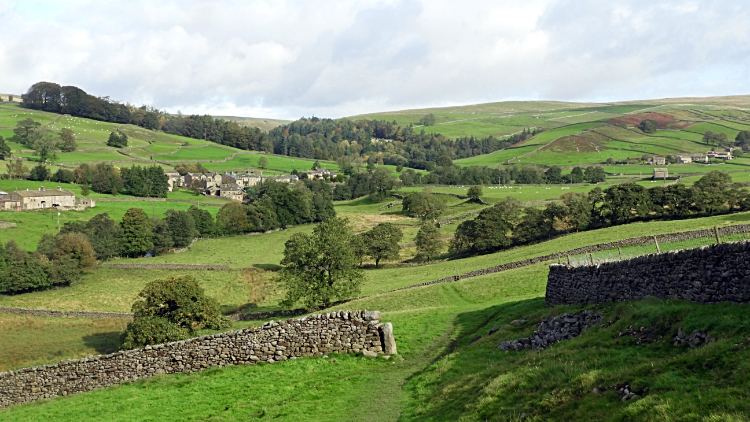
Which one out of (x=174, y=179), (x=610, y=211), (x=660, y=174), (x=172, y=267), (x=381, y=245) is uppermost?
(x=174, y=179)

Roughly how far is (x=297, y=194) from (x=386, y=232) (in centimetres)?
5279

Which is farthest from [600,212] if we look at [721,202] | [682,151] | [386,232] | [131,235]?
[682,151]

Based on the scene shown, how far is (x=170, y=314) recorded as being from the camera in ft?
119

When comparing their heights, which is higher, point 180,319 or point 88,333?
point 180,319

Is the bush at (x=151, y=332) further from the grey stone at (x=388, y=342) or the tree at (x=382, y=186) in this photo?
the tree at (x=382, y=186)

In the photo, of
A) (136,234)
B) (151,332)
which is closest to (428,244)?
(151,332)

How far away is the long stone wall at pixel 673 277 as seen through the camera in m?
14.5

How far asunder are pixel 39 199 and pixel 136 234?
41654 mm

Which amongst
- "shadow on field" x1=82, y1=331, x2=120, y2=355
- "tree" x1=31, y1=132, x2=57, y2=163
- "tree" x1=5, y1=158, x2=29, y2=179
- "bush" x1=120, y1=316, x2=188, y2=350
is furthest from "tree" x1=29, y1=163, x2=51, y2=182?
"bush" x1=120, y1=316, x2=188, y2=350

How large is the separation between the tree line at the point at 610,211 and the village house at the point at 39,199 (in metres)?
91.4

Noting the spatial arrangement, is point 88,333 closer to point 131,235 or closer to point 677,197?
point 131,235

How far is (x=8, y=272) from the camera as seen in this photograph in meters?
73.7

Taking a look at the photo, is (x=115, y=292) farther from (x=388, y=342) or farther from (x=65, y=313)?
(x=388, y=342)

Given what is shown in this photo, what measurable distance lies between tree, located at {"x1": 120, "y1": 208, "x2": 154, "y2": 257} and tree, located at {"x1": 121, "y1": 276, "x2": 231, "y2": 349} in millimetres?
65133
